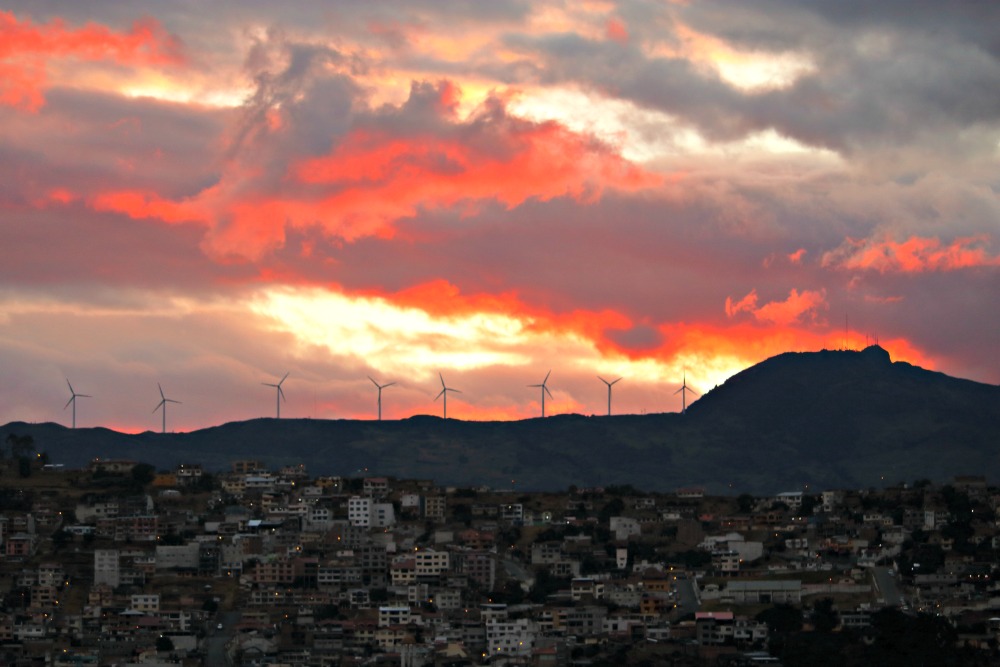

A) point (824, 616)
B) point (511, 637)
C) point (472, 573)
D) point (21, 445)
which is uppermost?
point (21, 445)

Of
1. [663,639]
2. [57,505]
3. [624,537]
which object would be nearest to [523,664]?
[663,639]

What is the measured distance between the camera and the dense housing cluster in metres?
112

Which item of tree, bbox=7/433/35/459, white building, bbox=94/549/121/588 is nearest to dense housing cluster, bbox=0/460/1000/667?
white building, bbox=94/549/121/588

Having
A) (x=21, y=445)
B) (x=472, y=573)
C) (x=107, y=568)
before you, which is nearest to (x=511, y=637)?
(x=472, y=573)

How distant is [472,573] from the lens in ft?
436

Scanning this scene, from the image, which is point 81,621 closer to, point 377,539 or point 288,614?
point 288,614

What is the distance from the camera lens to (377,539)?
142375 millimetres

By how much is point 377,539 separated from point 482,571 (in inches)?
437

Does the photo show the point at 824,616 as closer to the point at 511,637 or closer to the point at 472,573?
the point at 511,637

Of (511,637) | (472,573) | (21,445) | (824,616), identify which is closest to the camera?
(824,616)

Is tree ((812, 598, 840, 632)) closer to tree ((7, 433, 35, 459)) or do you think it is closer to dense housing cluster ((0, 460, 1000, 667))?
dense housing cluster ((0, 460, 1000, 667))

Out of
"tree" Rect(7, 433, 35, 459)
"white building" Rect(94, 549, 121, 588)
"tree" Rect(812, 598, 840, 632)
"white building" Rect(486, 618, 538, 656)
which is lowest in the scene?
"white building" Rect(486, 618, 538, 656)

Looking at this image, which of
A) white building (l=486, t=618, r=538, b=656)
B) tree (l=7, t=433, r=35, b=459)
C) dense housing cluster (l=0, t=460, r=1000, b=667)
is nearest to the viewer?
dense housing cluster (l=0, t=460, r=1000, b=667)

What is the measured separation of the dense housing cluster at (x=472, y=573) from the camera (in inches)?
4424
